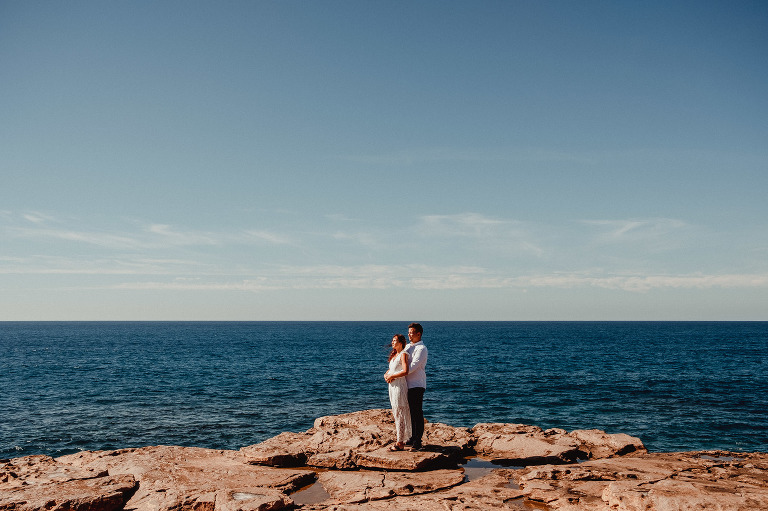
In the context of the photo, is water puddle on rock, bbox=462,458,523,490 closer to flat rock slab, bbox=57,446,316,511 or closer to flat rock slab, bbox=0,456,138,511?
flat rock slab, bbox=57,446,316,511

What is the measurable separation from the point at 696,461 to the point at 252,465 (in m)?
9.06

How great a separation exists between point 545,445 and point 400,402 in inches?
142

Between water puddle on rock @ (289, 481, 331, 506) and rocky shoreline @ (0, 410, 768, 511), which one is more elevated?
rocky shoreline @ (0, 410, 768, 511)

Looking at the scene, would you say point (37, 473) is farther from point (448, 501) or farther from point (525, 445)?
point (525, 445)

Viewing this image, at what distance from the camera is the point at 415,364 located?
9969 millimetres

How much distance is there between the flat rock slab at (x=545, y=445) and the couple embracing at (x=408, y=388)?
A: 6.94 feet

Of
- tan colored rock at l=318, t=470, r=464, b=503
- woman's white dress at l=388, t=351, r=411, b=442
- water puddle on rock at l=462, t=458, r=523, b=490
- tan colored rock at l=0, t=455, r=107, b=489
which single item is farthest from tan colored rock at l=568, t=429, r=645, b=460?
tan colored rock at l=0, t=455, r=107, b=489

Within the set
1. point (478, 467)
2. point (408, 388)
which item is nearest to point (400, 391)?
point (408, 388)

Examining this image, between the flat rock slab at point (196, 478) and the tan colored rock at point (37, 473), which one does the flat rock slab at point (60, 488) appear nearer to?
the tan colored rock at point (37, 473)

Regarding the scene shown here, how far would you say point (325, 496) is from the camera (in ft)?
28.0

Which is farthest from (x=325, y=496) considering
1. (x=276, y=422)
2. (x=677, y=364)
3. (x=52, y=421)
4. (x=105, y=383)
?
(x=677, y=364)

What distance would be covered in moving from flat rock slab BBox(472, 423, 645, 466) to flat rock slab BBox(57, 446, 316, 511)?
4.36 metres

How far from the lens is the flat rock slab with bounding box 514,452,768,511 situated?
689 centimetres

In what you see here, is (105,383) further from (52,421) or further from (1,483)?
(1,483)
